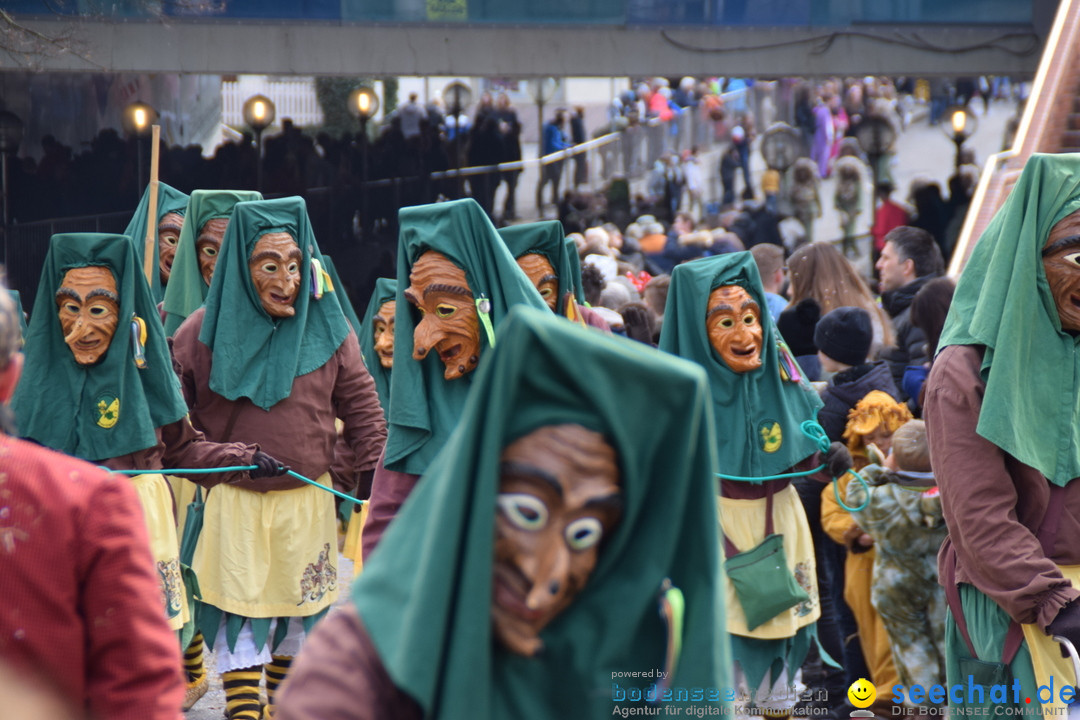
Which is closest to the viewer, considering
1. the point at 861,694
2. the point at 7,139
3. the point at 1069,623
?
the point at 1069,623

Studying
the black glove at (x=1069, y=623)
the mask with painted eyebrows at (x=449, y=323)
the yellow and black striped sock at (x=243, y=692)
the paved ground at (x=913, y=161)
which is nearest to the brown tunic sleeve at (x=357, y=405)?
the yellow and black striped sock at (x=243, y=692)

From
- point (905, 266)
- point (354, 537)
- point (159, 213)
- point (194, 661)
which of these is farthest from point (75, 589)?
point (159, 213)

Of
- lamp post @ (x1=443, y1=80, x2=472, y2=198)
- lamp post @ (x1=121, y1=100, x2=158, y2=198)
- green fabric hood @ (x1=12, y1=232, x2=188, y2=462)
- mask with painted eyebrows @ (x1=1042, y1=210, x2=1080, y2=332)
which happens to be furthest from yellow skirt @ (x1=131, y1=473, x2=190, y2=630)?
lamp post @ (x1=443, y1=80, x2=472, y2=198)

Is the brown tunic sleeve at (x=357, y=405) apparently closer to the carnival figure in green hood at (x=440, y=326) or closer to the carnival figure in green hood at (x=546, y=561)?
the carnival figure in green hood at (x=440, y=326)

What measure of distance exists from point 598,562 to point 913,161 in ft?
71.1

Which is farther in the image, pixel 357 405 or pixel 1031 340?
pixel 357 405

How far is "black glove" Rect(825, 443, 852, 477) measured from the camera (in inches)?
218

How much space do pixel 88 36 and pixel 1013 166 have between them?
1085 cm

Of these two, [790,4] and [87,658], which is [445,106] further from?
[87,658]

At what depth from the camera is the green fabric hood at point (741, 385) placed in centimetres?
546

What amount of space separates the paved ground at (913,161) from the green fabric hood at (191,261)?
36.0 feet

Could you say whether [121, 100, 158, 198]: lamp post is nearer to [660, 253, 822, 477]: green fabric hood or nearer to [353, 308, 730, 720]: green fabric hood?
[660, 253, 822, 477]: green fabric hood

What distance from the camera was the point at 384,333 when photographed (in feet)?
25.0

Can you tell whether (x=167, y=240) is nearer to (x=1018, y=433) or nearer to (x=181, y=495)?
(x=181, y=495)
